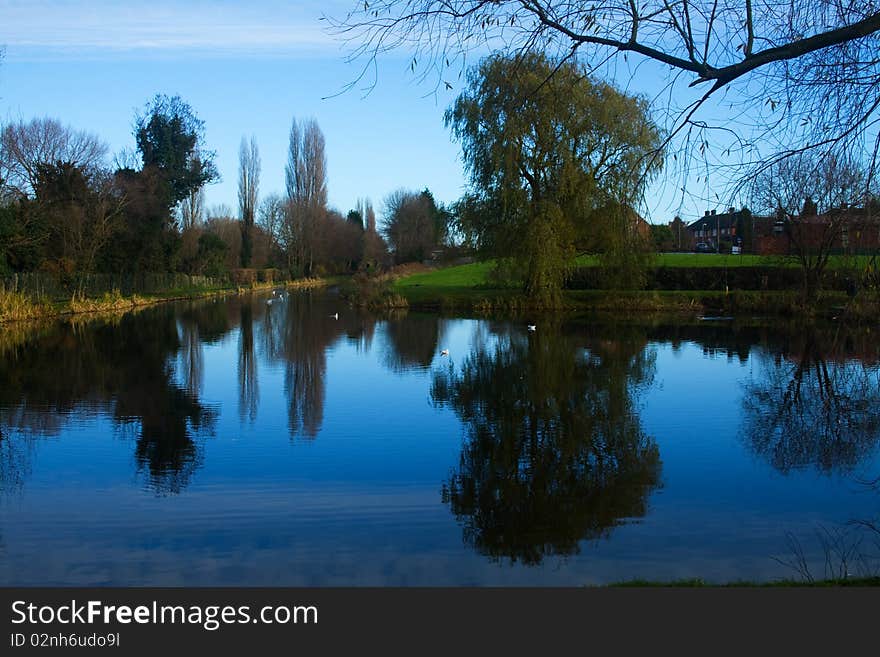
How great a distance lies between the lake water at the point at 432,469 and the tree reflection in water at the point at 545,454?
0.04 m

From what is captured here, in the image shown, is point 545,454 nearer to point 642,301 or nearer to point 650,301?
point 642,301

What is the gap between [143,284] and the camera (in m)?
43.1

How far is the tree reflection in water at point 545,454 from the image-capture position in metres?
6.74

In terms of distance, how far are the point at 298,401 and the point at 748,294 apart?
27.1m

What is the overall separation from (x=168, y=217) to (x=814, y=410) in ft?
127

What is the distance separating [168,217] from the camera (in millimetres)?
43781

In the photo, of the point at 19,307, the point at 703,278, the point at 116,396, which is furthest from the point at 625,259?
the point at 116,396

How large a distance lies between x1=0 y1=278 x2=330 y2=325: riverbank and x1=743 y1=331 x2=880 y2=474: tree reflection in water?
79.0ft

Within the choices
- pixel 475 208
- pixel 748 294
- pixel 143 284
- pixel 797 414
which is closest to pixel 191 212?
pixel 143 284

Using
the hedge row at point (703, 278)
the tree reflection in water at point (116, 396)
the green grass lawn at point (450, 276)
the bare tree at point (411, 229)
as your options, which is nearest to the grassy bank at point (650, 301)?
the hedge row at point (703, 278)

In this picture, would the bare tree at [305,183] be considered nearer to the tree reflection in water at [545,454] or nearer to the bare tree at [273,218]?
the bare tree at [273,218]

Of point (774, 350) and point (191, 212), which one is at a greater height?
point (191, 212)

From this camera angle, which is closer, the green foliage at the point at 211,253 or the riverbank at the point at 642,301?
the riverbank at the point at 642,301

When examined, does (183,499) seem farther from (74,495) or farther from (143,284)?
(143,284)
